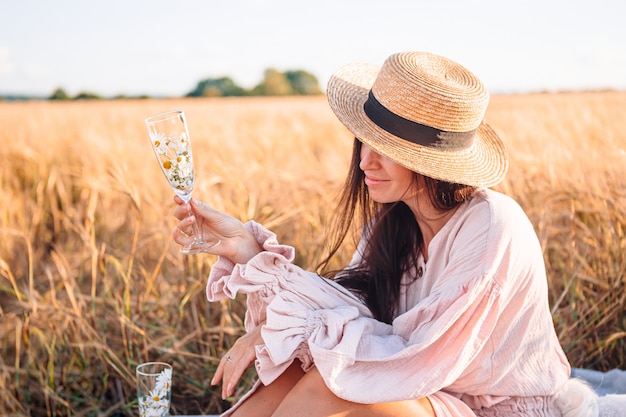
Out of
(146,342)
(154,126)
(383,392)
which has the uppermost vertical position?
(154,126)

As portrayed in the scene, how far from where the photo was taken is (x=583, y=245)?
Result: 8.91 feet

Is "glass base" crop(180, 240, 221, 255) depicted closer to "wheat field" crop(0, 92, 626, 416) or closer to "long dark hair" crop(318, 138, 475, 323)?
"long dark hair" crop(318, 138, 475, 323)

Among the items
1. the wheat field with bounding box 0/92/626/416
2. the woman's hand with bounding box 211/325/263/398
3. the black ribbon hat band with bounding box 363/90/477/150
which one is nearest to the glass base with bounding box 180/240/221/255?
the woman's hand with bounding box 211/325/263/398

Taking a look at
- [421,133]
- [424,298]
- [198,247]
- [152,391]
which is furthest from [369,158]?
[152,391]

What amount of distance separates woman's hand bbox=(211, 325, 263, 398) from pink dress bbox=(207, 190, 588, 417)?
0.04 meters

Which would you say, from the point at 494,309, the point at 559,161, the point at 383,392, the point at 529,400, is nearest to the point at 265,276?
the point at 383,392

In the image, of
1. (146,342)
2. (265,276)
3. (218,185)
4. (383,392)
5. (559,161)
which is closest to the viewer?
(383,392)

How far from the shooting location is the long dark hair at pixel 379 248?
1912mm

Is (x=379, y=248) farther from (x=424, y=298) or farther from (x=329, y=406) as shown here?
(x=329, y=406)

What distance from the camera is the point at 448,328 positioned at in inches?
56.9

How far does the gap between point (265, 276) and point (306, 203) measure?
1.44m

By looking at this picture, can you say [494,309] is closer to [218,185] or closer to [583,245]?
[583,245]

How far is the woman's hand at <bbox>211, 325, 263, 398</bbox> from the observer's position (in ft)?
5.29

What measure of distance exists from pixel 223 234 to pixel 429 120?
577mm
